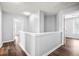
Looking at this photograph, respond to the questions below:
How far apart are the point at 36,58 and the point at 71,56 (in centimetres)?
78

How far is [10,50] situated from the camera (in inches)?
64.7

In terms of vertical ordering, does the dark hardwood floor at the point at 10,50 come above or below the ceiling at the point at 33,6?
below

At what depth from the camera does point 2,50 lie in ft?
5.30

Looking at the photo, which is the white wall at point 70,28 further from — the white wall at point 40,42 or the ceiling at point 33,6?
the ceiling at point 33,6

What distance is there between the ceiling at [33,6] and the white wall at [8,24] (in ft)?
0.36

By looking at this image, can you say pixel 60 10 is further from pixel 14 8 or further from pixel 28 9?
pixel 14 8

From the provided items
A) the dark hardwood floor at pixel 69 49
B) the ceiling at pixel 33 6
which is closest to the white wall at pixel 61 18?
the ceiling at pixel 33 6

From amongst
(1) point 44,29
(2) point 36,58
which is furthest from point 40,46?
(1) point 44,29

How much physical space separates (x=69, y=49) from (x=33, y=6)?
4.23 ft

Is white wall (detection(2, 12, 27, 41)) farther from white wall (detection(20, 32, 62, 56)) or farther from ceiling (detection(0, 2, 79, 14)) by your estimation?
white wall (detection(20, 32, 62, 56))

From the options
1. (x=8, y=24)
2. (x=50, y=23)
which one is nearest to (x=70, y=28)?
(x=50, y=23)

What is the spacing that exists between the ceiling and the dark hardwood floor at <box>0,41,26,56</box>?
774 millimetres

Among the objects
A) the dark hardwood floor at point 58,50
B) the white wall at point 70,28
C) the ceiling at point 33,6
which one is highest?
the ceiling at point 33,6

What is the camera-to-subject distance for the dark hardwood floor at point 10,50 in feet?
5.31
